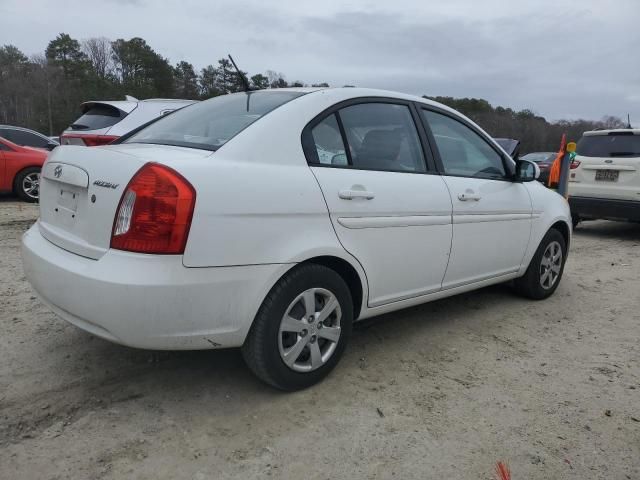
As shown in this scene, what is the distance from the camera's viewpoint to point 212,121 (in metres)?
3.00

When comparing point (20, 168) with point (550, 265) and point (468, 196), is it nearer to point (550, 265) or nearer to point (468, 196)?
point (468, 196)

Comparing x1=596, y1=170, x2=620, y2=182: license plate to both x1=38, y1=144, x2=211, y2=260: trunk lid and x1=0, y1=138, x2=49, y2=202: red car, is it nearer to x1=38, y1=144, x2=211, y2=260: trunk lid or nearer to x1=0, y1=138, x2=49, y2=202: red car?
x1=38, y1=144, x2=211, y2=260: trunk lid

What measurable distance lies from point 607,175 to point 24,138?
33.4ft

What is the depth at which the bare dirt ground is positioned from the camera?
224cm

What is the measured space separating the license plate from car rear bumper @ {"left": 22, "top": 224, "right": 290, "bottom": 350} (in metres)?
7.23

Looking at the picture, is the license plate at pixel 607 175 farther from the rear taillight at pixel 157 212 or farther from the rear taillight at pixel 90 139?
the rear taillight at pixel 157 212

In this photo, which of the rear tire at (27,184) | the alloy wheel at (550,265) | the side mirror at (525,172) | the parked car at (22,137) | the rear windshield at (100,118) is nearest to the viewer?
the side mirror at (525,172)

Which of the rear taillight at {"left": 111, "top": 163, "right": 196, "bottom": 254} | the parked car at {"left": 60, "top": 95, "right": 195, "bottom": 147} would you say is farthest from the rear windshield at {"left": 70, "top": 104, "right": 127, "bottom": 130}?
the rear taillight at {"left": 111, "top": 163, "right": 196, "bottom": 254}

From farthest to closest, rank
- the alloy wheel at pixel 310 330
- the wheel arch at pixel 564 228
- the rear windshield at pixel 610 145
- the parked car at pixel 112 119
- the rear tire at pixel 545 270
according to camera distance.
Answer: the rear windshield at pixel 610 145 < the parked car at pixel 112 119 < the wheel arch at pixel 564 228 < the rear tire at pixel 545 270 < the alloy wheel at pixel 310 330

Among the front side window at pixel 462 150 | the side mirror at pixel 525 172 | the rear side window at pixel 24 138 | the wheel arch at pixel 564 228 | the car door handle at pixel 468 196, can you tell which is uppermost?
the rear side window at pixel 24 138

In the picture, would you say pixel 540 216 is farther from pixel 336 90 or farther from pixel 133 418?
pixel 133 418

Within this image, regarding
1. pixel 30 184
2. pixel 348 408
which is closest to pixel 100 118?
pixel 30 184

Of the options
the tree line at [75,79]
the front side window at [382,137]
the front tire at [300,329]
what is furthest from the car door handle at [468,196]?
the tree line at [75,79]

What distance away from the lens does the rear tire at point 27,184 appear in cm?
954
